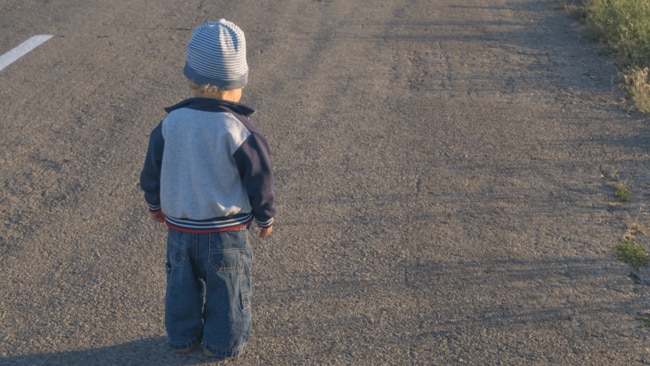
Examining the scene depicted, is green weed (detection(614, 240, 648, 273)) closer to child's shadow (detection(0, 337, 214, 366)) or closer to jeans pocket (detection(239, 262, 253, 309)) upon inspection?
jeans pocket (detection(239, 262, 253, 309))

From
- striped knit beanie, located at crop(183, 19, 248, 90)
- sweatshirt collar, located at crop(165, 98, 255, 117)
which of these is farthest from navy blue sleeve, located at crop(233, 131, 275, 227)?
striped knit beanie, located at crop(183, 19, 248, 90)

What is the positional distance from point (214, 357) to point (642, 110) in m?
4.56

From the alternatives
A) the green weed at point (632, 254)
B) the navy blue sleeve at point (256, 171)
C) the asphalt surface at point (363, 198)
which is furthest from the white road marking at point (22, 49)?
the green weed at point (632, 254)

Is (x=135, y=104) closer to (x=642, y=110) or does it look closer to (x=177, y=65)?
(x=177, y=65)

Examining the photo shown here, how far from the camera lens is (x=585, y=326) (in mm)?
4129

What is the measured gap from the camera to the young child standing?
3465 millimetres

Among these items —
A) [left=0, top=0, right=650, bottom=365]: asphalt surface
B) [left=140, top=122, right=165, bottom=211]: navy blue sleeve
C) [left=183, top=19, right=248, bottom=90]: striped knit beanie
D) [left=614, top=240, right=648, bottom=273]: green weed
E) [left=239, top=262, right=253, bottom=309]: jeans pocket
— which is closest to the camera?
[left=183, top=19, right=248, bottom=90]: striped knit beanie

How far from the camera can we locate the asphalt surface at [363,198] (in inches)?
159

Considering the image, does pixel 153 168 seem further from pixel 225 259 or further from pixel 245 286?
pixel 245 286

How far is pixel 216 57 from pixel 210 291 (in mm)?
1041

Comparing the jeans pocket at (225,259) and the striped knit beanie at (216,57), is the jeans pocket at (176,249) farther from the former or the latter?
the striped knit beanie at (216,57)

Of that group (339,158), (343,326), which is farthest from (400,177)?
(343,326)

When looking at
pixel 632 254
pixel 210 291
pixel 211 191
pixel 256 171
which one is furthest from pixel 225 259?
pixel 632 254

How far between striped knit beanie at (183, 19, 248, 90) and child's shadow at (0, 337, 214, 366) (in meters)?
1.28
